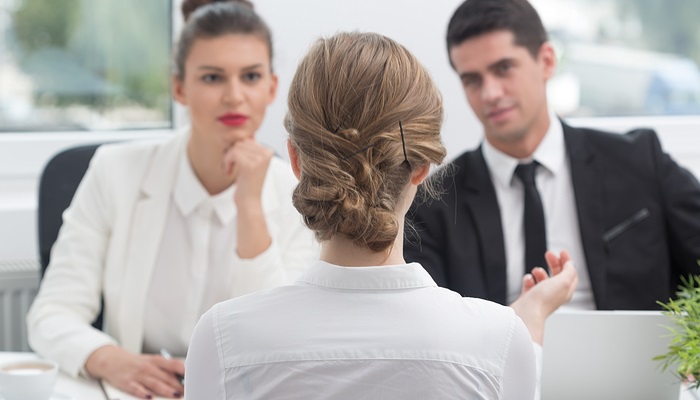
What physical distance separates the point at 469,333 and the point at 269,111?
1.87 metres

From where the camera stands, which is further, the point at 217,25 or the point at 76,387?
the point at 217,25

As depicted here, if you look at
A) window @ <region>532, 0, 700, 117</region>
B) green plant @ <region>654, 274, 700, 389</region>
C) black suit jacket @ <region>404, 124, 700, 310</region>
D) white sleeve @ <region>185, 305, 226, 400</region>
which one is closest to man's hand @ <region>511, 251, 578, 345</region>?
green plant @ <region>654, 274, 700, 389</region>

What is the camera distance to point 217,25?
232 cm

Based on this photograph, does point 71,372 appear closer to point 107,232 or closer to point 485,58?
point 107,232

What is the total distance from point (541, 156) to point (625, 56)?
1395mm

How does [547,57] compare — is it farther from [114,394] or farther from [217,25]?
[114,394]

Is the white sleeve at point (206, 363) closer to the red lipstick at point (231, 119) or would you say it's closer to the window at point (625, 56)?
the red lipstick at point (231, 119)

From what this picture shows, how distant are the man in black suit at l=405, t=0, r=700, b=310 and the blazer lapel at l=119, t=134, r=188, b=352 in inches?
22.8

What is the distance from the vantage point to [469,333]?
3.80 ft

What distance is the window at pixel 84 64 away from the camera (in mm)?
3098

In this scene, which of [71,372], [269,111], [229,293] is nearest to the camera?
[71,372]

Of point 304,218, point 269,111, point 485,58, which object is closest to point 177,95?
point 269,111

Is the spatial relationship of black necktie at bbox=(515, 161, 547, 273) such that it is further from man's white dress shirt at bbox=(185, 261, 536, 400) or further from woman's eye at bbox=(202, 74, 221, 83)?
man's white dress shirt at bbox=(185, 261, 536, 400)

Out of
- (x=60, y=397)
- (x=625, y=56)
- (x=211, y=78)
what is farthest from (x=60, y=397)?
(x=625, y=56)
